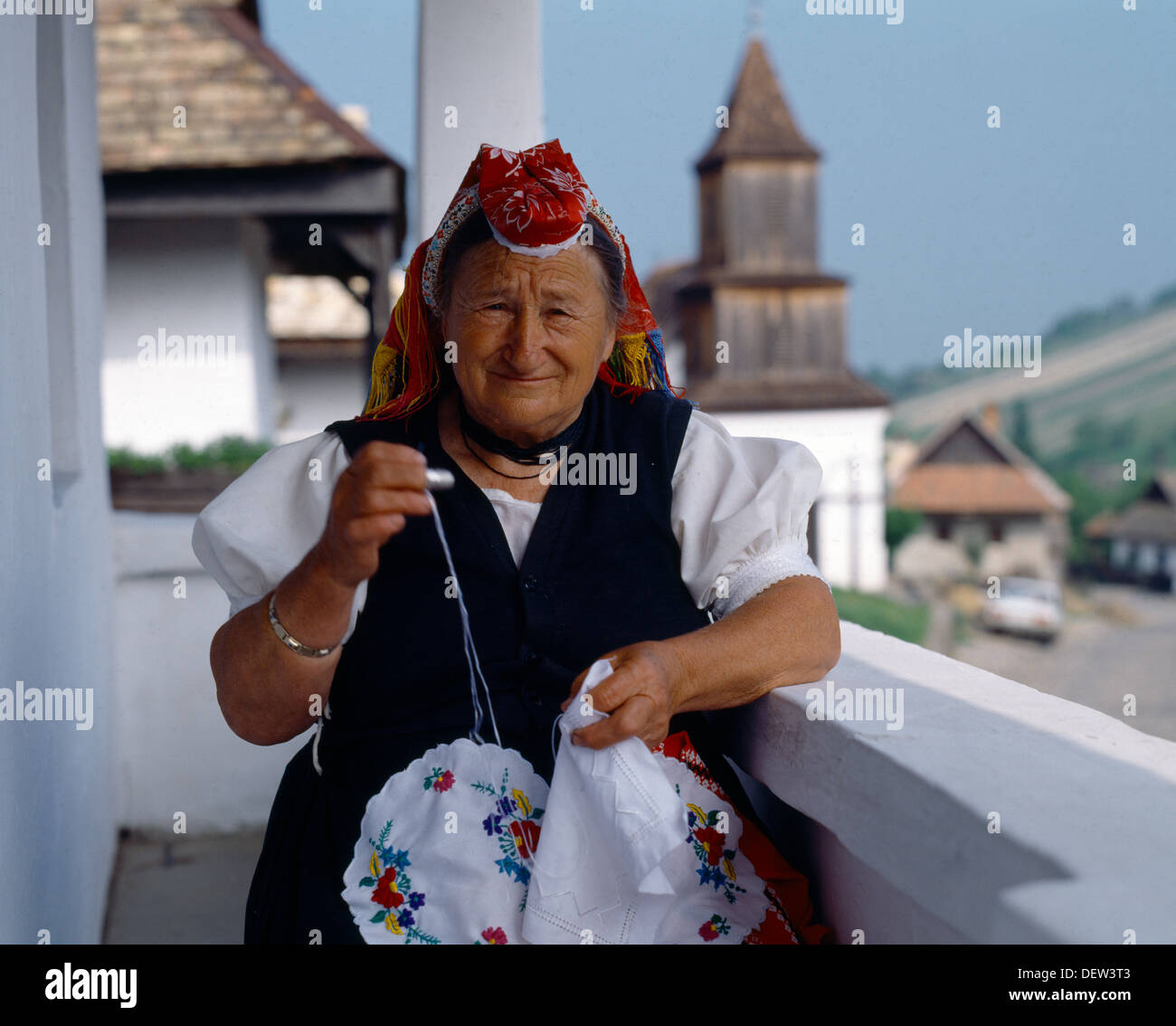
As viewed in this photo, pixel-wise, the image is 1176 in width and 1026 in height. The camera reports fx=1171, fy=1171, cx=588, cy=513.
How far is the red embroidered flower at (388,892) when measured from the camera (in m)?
1.60

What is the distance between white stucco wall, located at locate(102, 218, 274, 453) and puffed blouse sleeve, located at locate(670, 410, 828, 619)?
318 inches

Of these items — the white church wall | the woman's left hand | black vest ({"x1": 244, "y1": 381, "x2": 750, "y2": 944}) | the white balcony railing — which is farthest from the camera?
the white church wall

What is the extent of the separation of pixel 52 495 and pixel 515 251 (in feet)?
4.28

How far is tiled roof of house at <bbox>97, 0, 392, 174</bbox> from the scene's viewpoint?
8.45 m

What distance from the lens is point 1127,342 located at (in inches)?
3780

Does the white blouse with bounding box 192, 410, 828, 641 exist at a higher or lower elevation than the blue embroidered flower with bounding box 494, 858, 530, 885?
higher

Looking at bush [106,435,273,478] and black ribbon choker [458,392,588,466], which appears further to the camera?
bush [106,435,273,478]

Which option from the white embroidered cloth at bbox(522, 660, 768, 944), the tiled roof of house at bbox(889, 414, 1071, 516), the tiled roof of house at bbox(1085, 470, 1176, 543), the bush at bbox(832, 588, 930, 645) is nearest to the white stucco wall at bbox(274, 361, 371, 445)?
the white embroidered cloth at bbox(522, 660, 768, 944)

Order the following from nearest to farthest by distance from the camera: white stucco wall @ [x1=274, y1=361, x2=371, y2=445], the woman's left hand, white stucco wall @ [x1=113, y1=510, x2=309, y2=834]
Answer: the woman's left hand < white stucco wall @ [x1=113, y1=510, x2=309, y2=834] < white stucco wall @ [x1=274, y1=361, x2=371, y2=445]

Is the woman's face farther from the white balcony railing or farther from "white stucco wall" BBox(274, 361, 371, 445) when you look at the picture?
"white stucco wall" BBox(274, 361, 371, 445)

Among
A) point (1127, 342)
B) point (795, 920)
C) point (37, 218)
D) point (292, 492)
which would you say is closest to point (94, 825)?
point (37, 218)

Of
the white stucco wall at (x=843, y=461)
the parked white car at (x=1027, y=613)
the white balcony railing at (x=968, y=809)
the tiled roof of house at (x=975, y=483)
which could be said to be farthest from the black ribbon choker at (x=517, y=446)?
the tiled roof of house at (x=975, y=483)

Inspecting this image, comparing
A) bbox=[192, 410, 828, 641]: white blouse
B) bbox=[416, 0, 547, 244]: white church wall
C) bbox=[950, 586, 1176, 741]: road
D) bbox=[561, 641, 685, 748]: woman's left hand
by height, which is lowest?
bbox=[950, 586, 1176, 741]: road

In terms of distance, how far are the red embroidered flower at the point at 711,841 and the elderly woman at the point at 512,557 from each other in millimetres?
97
